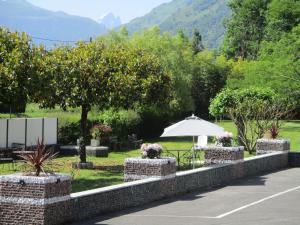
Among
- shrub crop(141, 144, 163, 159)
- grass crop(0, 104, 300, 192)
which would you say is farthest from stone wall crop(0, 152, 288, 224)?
grass crop(0, 104, 300, 192)

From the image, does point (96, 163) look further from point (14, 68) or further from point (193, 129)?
point (14, 68)

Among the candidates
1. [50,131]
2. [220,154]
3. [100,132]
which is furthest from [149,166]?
[100,132]

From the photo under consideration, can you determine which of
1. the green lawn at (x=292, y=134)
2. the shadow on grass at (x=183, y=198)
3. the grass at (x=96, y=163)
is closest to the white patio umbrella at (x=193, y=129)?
the shadow on grass at (x=183, y=198)

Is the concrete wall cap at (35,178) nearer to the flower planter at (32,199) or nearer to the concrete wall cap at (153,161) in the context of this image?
the flower planter at (32,199)

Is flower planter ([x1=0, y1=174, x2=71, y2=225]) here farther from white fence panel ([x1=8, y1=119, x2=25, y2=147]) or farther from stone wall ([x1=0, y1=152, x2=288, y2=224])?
white fence panel ([x1=8, y1=119, x2=25, y2=147])

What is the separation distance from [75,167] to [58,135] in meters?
10.1

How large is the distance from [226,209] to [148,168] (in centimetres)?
257

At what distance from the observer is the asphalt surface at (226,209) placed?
1368 cm

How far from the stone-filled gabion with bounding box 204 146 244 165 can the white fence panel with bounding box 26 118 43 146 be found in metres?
13.7

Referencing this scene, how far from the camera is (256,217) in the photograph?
14.3 metres

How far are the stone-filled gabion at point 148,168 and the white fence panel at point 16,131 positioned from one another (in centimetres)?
1573

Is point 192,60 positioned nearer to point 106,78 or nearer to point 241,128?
point 241,128

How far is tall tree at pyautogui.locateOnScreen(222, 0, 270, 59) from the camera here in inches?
3191

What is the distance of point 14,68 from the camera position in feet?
64.1
